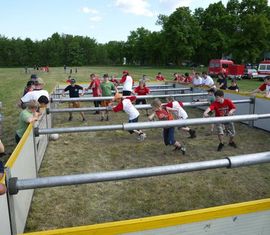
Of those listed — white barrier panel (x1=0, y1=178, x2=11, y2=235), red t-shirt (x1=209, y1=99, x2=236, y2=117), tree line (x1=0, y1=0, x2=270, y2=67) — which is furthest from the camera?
tree line (x1=0, y1=0, x2=270, y2=67)

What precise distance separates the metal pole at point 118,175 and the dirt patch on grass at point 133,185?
1.59 metres

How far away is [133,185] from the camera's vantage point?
17.3 ft

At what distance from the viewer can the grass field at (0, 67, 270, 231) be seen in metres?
4.42

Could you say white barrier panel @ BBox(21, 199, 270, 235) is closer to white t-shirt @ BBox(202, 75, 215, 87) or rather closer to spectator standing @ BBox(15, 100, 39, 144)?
spectator standing @ BBox(15, 100, 39, 144)

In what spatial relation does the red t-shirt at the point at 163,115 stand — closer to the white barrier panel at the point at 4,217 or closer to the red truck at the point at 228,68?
the white barrier panel at the point at 4,217

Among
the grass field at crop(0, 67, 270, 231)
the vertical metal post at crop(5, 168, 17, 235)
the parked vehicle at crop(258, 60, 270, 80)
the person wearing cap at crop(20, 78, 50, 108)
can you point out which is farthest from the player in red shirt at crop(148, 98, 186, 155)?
the parked vehicle at crop(258, 60, 270, 80)

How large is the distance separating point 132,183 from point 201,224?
3148mm

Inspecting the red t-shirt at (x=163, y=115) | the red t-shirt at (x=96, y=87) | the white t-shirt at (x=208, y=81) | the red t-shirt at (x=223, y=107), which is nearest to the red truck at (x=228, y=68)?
the white t-shirt at (x=208, y=81)

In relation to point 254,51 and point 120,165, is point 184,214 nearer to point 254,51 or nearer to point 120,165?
point 120,165

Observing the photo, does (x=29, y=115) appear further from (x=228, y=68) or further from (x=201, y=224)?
(x=228, y=68)

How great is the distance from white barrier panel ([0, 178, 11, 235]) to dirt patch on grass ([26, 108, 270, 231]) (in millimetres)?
1149

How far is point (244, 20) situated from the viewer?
52.1 m

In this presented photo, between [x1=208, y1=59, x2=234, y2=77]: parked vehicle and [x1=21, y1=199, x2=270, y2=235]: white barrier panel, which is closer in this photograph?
[x1=21, y1=199, x2=270, y2=235]: white barrier panel

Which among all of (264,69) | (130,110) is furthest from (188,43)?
(130,110)
